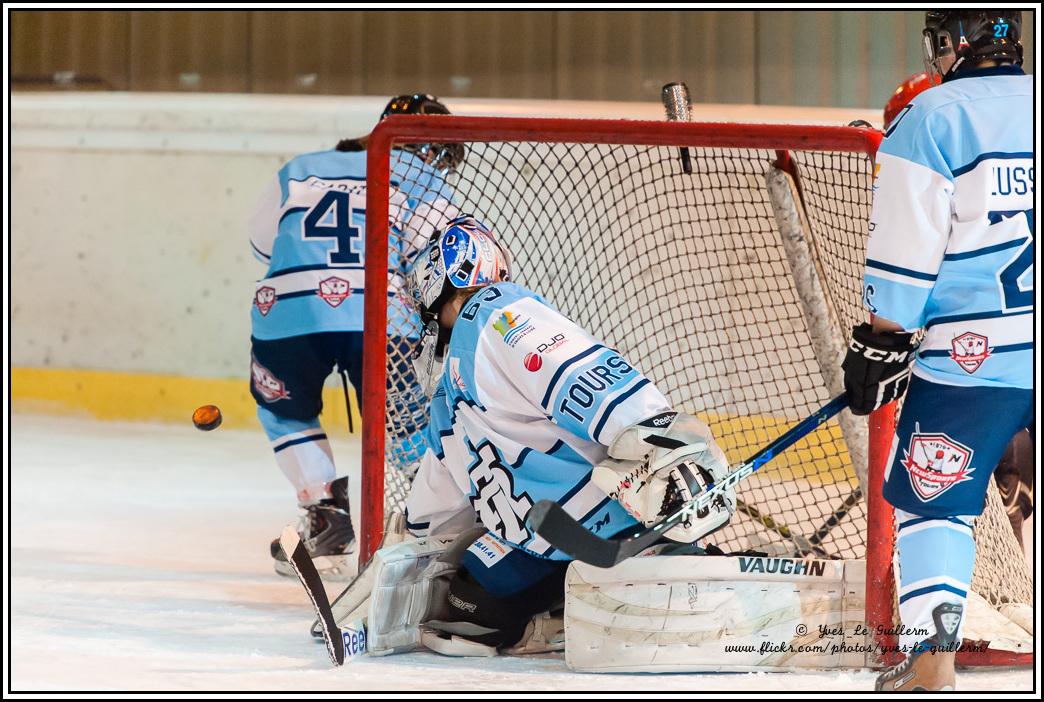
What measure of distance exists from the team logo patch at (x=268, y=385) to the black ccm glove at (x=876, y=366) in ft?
5.21

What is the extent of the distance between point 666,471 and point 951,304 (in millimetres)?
476

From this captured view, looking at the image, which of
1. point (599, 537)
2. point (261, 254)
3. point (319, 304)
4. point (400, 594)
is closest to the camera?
point (599, 537)

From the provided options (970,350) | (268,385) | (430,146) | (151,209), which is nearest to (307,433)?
(268,385)

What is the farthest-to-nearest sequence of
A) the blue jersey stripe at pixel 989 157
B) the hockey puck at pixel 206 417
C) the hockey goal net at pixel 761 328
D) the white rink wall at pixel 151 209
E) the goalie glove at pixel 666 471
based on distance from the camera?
1. the white rink wall at pixel 151 209
2. the hockey puck at pixel 206 417
3. the hockey goal net at pixel 761 328
4. the goalie glove at pixel 666 471
5. the blue jersey stripe at pixel 989 157

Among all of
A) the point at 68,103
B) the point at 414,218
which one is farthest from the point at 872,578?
the point at 68,103

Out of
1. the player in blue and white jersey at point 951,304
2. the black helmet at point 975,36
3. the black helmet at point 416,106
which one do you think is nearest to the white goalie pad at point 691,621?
the player in blue and white jersey at point 951,304

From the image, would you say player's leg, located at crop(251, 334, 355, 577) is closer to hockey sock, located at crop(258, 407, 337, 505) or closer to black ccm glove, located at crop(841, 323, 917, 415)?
hockey sock, located at crop(258, 407, 337, 505)

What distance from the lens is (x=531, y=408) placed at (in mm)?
2189

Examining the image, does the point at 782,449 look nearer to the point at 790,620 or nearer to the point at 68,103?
the point at 790,620

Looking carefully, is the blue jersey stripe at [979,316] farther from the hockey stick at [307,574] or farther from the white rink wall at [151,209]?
the white rink wall at [151,209]

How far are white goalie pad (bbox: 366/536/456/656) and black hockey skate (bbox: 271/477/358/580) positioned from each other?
0.81 meters

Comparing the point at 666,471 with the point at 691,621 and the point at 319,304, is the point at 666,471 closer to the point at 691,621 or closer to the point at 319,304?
the point at 691,621

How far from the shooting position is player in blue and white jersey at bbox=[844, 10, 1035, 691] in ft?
6.26

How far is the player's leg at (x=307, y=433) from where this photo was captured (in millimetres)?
3217
